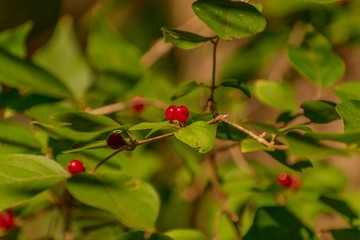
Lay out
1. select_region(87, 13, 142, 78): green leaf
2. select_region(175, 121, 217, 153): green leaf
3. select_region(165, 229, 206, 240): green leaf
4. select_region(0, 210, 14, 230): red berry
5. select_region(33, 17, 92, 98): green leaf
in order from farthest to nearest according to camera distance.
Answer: select_region(33, 17, 92, 98): green leaf, select_region(87, 13, 142, 78): green leaf, select_region(0, 210, 14, 230): red berry, select_region(165, 229, 206, 240): green leaf, select_region(175, 121, 217, 153): green leaf

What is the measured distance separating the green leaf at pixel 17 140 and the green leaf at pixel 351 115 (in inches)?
16.0

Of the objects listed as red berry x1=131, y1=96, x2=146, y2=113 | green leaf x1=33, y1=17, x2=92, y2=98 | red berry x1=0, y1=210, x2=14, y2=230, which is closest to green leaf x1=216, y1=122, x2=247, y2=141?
red berry x1=131, y1=96, x2=146, y2=113

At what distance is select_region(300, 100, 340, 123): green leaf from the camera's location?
0.70 metres

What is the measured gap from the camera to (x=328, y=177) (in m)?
1.25

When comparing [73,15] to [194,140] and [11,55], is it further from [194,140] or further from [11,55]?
[194,140]

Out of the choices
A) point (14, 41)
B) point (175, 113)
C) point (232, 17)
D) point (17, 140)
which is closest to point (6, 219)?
point (17, 140)

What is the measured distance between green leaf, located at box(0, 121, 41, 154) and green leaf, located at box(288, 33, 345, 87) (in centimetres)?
39

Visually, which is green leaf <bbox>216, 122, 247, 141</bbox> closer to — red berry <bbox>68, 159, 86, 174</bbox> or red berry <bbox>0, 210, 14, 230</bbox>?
red berry <bbox>68, 159, 86, 174</bbox>

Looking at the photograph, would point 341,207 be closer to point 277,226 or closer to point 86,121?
point 277,226

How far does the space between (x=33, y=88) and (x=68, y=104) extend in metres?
0.13

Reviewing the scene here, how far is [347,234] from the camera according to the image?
774 mm

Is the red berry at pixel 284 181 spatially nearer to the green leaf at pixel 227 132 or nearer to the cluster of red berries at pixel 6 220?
the green leaf at pixel 227 132

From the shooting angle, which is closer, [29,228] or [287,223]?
[287,223]

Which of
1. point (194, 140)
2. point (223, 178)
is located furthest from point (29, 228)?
point (194, 140)
